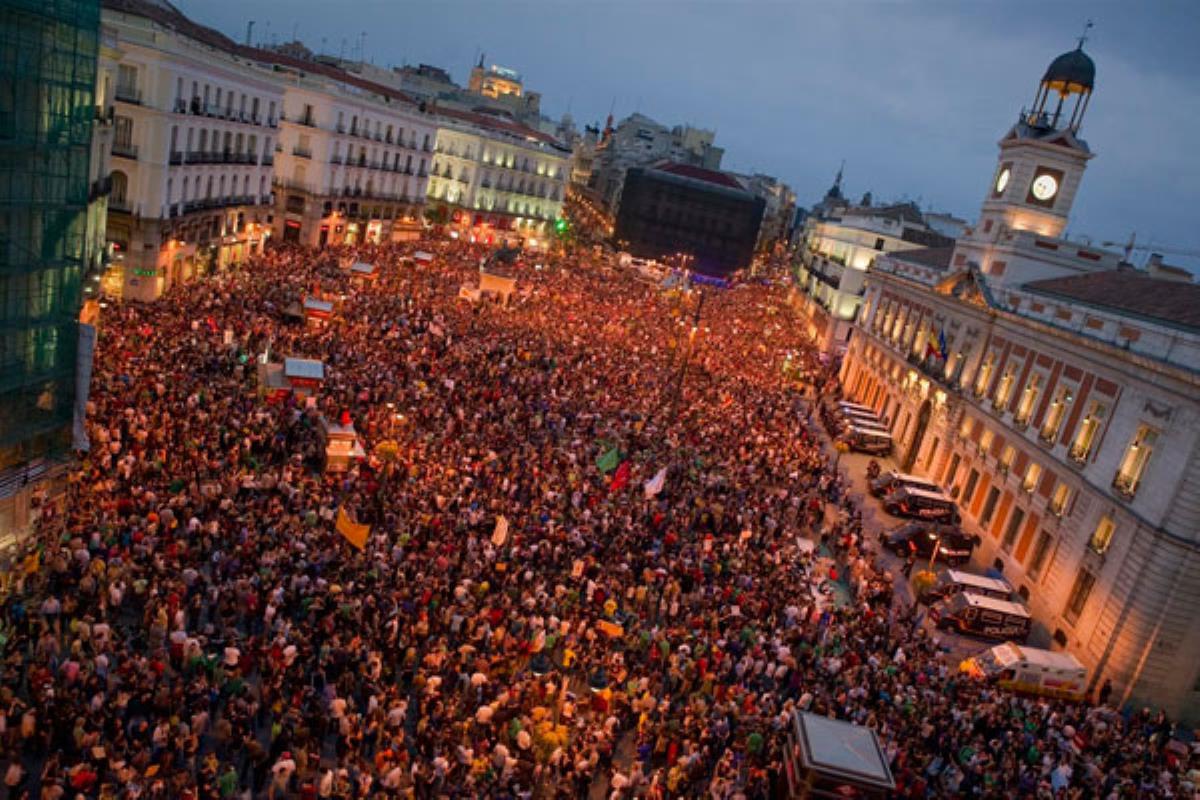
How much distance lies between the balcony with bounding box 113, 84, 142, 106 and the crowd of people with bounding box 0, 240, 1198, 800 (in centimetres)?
1076

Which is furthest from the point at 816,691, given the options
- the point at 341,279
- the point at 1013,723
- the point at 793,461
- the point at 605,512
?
the point at 341,279

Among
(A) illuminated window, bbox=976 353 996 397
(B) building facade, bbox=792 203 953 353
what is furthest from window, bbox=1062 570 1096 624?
(B) building facade, bbox=792 203 953 353

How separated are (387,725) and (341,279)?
3503cm

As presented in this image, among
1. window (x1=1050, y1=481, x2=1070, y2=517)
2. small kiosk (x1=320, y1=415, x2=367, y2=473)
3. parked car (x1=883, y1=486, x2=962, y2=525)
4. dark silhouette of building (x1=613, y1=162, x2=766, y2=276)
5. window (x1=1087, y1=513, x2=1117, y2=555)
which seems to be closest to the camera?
small kiosk (x1=320, y1=415, x2=367, y2=473)

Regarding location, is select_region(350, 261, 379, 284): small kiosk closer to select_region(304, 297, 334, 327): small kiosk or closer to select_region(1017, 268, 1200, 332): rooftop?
select_region(304, 297, 334, 327): small kiosk

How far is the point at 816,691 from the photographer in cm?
1958

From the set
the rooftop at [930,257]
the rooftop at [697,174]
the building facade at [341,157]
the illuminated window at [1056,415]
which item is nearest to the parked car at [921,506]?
the illuminated window at [1056,415]

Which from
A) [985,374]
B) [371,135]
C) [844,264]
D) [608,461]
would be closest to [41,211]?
[608,461]

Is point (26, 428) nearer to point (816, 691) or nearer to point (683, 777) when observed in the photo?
point (683, 777)

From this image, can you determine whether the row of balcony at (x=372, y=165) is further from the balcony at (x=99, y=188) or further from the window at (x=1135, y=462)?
the window at (x=1135, y=462)

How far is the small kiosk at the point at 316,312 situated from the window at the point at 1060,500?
88.3 feet

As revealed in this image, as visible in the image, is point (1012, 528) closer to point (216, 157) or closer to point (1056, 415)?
point (1056, 415)

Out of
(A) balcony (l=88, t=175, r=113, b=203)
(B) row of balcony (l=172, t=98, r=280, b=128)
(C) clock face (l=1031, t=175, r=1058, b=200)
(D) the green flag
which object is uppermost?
(C) clock face (l=1031, t=175, r=1058, b=200)

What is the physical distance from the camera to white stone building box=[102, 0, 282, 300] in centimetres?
3912
